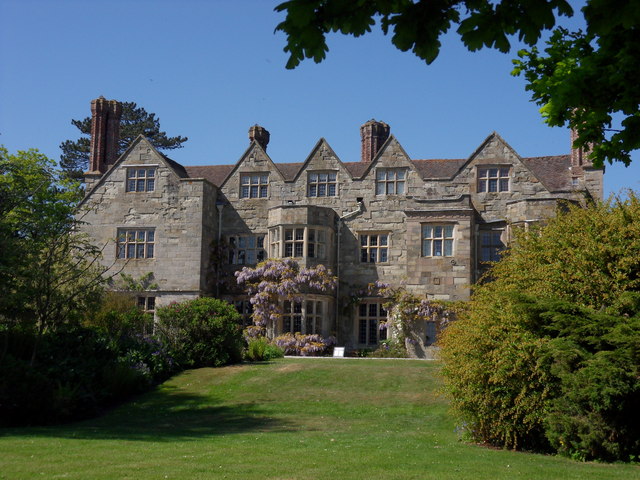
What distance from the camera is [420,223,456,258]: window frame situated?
30219 mm

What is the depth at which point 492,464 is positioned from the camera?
11.2 metres

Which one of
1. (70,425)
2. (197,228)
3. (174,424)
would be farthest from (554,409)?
(197,228)

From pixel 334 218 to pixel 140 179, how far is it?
8.57 metres

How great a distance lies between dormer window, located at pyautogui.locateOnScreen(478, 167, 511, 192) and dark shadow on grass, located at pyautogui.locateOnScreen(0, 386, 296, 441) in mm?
16132

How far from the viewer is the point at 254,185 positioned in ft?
110

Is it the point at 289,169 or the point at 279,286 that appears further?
the point at 289,169

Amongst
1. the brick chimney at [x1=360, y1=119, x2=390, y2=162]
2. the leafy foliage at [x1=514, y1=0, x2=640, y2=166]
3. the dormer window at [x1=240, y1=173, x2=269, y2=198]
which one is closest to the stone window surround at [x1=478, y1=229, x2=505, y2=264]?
the brick chimney at [x1=360, y1=119, x2=390, y2=162]

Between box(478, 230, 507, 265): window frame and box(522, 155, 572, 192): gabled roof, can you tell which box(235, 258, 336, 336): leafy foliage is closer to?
box(478, 230, 507, 265): window frame

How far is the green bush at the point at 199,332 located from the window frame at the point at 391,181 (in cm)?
1046

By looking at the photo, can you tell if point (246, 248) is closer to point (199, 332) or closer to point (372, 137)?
point (372, 137)

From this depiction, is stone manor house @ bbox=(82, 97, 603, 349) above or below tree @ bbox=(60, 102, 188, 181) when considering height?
below

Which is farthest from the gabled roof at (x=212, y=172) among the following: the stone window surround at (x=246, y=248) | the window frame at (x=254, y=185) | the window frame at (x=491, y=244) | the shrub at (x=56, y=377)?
the shrub at (x=56, y=377)

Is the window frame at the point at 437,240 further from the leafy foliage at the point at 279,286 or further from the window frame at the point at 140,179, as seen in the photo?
the window frame at the point at 140,179

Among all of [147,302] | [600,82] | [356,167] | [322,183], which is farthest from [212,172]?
[600,82]
